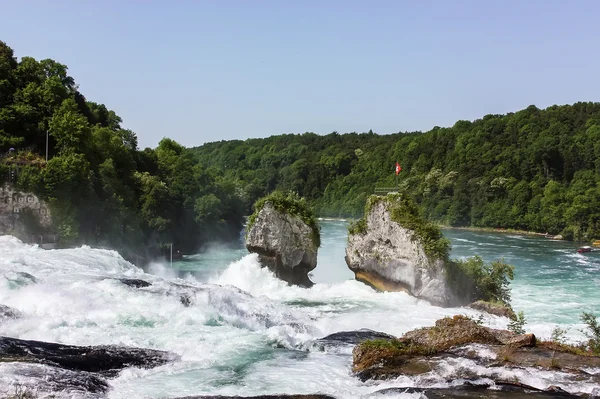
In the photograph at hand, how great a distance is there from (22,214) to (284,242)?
16.4m

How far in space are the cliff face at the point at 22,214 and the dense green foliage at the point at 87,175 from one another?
526mm

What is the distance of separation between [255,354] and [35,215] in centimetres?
2470

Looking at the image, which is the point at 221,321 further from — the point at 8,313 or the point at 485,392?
the point at 485,392

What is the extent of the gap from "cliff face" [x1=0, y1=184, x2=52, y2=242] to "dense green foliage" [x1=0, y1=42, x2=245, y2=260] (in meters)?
0.53

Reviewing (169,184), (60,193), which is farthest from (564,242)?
(60,193)

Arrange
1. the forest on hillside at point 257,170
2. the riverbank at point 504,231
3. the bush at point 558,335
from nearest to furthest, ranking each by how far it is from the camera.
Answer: the bush at point 558,335
the forest on hillside at point 257,170
the riverbank at point 504,231

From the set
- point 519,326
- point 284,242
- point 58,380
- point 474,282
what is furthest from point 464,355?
point 284,242

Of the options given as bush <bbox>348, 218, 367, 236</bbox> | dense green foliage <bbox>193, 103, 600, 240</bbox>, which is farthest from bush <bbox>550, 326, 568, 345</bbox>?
dense green foliage <bbox>193, 103, 600, 240</bbox>

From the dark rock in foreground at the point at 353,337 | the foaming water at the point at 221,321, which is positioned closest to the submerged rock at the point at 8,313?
the foaming water at the point at 221,321

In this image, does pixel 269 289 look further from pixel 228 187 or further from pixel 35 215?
pixel 228 187

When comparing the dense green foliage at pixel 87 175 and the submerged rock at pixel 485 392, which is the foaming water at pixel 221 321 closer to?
the submerged rock at pixel 485 392

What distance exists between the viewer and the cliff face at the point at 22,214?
34969 millimetres

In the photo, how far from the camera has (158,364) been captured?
14812mm

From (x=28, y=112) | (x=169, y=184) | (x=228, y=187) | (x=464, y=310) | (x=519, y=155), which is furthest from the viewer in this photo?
(x=519, y=155)
